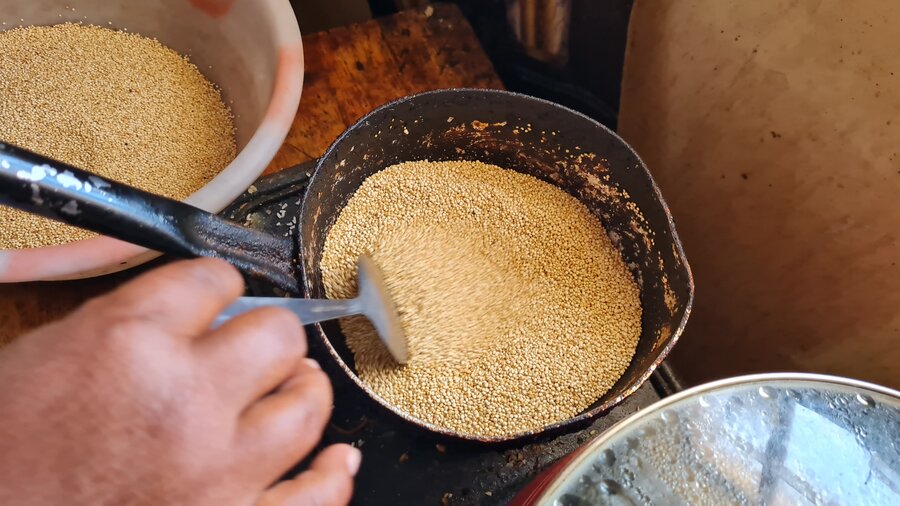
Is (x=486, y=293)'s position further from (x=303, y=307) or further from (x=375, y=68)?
(x=375, y=68)

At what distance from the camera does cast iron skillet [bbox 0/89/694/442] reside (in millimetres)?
619

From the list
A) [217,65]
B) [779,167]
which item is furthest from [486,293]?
[217,65]

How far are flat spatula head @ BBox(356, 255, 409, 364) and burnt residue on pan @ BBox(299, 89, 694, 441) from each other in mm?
59

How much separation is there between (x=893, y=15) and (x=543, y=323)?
0.49 meters

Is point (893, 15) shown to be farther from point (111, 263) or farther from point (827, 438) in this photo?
point (111, 263)

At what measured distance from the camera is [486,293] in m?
0.84

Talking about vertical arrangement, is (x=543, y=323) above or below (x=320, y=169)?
below

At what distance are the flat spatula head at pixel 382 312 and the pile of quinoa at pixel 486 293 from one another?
2 cm

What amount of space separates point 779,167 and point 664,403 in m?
0.51

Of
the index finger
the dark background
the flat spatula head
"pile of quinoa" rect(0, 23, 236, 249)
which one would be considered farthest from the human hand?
the dark background

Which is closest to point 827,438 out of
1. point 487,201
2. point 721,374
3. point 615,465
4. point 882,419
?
point 882,419

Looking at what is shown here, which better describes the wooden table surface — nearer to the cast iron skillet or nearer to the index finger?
the cast iron skillet

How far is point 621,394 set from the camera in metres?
0.67

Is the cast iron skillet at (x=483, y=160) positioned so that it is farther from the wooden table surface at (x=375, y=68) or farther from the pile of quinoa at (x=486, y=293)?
the wooden table surface at (x=375, y=68)
